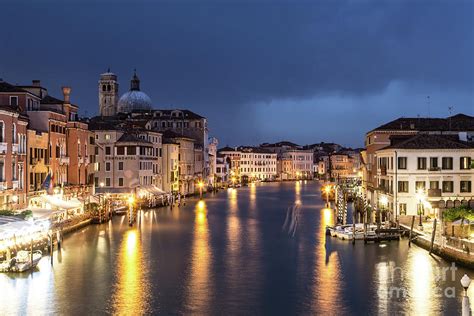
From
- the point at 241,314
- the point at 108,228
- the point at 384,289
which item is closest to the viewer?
the point at 241,314

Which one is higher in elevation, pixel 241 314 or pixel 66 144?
pixel 66 144

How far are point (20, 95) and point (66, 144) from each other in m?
5.48

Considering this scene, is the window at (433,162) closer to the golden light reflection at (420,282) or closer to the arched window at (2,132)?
the golden light reflection at (420,282)

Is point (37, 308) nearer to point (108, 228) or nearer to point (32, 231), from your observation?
point (32, 231)

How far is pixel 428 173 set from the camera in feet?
100

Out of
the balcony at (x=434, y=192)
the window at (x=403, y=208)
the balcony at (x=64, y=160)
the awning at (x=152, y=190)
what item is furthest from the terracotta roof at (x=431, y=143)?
the awning at (x=152, y=190)

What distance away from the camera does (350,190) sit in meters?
61.8

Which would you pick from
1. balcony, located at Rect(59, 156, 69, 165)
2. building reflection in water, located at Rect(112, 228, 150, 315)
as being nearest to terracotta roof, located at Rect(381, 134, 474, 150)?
building reflection in water, located at Rect(112, 228, 150, 315)

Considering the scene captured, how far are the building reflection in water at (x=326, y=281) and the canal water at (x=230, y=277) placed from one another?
29 millimetres

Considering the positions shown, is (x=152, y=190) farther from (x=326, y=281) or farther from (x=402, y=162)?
(x=326, y=281)

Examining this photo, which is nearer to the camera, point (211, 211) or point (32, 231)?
point (32, 231)

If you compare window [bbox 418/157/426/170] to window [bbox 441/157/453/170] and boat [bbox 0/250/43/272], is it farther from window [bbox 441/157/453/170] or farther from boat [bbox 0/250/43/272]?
boat [bbox 0/250/43/272]

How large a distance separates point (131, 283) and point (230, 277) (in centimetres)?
290

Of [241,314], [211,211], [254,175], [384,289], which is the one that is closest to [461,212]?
[384,289]
